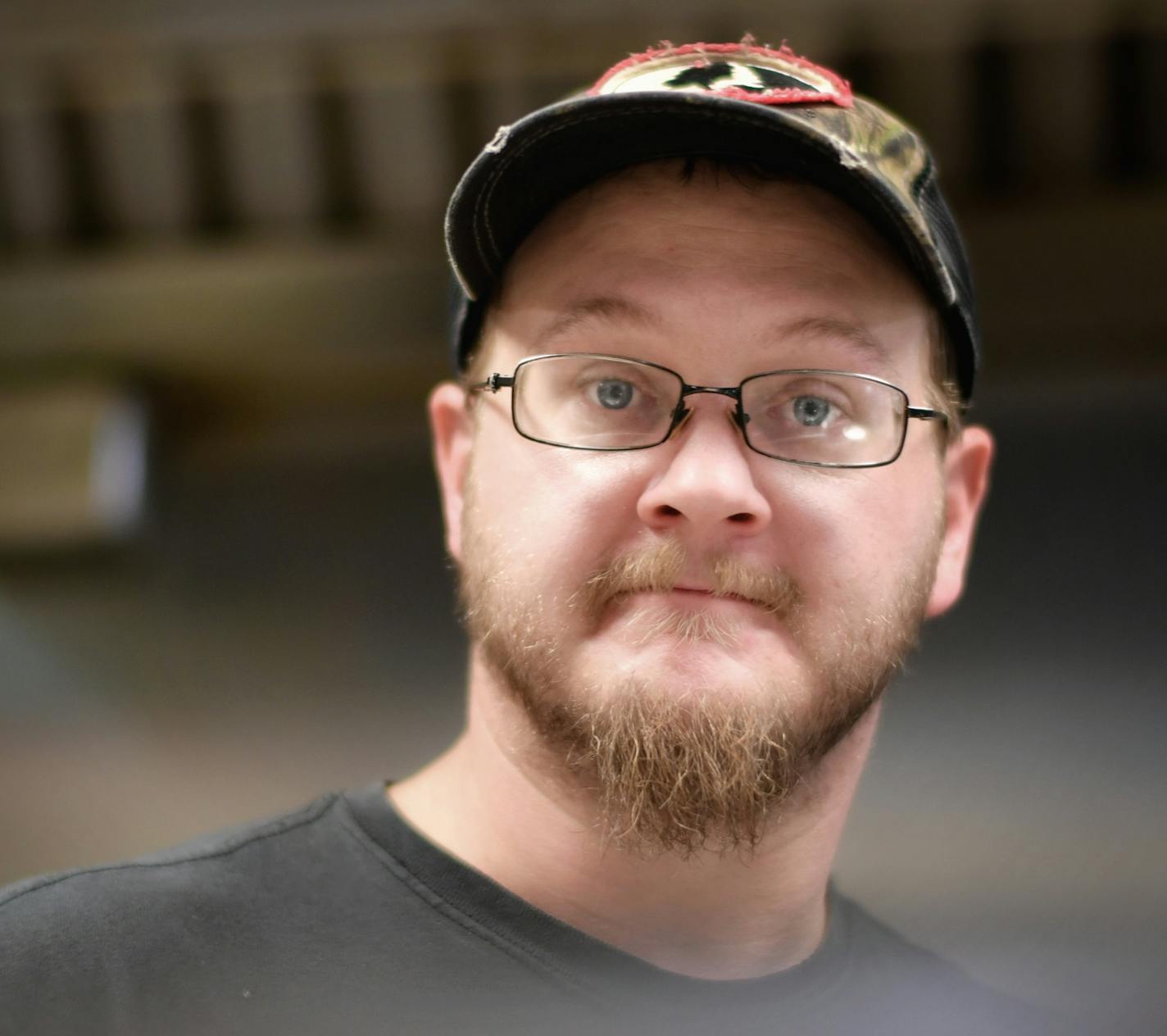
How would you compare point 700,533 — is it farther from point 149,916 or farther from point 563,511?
point 149,916

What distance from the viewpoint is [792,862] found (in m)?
1.04

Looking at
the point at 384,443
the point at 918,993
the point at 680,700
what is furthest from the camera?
the point at 384,443

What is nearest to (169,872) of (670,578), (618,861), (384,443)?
(618,861)

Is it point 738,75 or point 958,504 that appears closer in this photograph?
point 738,75

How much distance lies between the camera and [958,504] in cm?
118

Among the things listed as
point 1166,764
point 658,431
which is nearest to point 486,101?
point 658,431

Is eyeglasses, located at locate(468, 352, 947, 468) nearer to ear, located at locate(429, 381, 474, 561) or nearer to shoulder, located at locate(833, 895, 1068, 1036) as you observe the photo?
ear, located at locate(429, 381, 474, 561)

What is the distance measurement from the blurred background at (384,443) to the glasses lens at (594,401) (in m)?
0.62

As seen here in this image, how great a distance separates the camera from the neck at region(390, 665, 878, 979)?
988mm

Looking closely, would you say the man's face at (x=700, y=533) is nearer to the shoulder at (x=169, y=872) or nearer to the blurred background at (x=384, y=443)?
the shoulder at (x=169, y=872)

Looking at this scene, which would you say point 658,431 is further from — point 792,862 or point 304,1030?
point 304,1030

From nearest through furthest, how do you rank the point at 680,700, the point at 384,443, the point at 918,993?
the point at 680,700
the point at 918,993
the point at 384,443

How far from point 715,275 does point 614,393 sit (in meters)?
0.12

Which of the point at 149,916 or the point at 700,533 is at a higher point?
the point at 700,533
